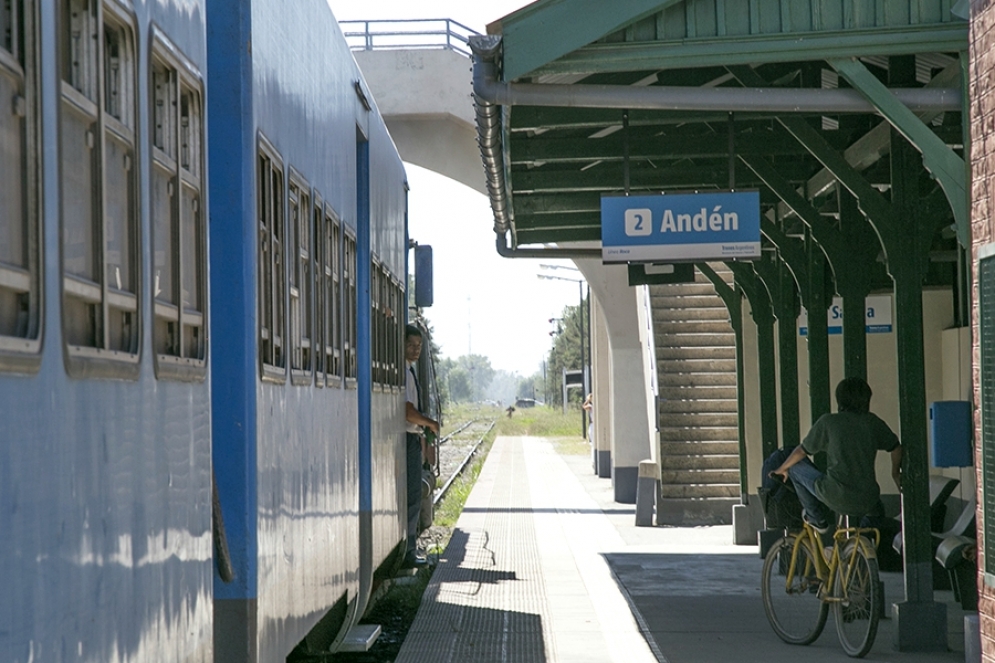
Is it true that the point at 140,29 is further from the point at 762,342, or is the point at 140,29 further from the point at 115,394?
the point at 762,342

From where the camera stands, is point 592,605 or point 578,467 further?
point 578,467

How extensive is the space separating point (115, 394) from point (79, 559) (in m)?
0.40

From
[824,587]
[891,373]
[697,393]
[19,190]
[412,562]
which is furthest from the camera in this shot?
[697,393]

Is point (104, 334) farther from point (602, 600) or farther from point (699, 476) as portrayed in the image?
point (699, 476)

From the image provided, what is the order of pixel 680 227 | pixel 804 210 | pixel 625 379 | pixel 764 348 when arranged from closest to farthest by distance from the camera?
pixel 680 227 → pixel 804 210 → pixel 764 348 → pixel 625 379

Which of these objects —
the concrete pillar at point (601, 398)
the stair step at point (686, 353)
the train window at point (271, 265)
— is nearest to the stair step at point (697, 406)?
the stair step at point (686, 353)

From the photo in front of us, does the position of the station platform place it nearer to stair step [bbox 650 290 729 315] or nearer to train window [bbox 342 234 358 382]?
train window [bbox 342 234 358 382]

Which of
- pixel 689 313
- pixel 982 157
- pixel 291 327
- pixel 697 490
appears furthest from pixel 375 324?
pixel 689 313

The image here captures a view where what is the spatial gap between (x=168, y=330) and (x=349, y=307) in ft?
13.4

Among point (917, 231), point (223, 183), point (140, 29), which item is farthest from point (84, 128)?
point (917, 231)

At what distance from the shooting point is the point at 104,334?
2977 mm

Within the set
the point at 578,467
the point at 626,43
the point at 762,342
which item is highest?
the point at 626,43

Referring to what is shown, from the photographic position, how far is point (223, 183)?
4.51 meters

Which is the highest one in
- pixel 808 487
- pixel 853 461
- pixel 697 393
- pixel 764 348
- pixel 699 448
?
pixel 764 348
